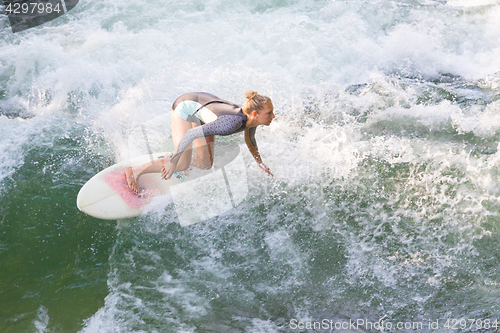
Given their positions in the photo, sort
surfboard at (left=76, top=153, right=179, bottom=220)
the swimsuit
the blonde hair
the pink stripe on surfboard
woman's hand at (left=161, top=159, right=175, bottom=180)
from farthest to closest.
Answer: the pink stripe on surfboard → surfboard at (left=76, top=153, right=179, bottom=220) → woman's hand at (left=161, top=159, right=175, bottom=180) → the swimsuit → the blonde hair

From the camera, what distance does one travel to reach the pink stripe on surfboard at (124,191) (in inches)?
148

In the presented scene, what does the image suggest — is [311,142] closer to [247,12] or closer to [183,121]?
[183,121]

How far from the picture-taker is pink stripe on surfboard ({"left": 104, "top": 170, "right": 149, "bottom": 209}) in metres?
3.77

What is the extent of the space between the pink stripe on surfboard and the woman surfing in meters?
0.06

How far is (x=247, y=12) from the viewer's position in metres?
7.27

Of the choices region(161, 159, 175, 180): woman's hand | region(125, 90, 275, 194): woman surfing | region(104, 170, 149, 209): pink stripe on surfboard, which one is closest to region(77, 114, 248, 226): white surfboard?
region(104, 170, 149, 209): pink stripe on surfboard

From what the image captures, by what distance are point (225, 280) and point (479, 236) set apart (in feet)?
7.88

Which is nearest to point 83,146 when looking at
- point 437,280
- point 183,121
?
point 183,121

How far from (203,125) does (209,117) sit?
12.4 inches

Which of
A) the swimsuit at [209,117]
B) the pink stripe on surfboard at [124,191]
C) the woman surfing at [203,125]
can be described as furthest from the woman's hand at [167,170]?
the pink stripe on surfboard at [124,191]

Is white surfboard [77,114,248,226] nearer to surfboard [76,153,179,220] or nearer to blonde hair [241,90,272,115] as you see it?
surfboard [76,153,179,220]

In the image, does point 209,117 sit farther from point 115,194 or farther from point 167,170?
point 115,194

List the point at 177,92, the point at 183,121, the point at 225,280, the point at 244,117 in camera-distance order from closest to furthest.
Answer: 1. the point at 244,117
2. the point at 225,280
3. the point at 183,121
4. the point at 177,92

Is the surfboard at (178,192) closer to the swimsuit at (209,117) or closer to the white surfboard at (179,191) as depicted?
the white surfboard at (179,191)
